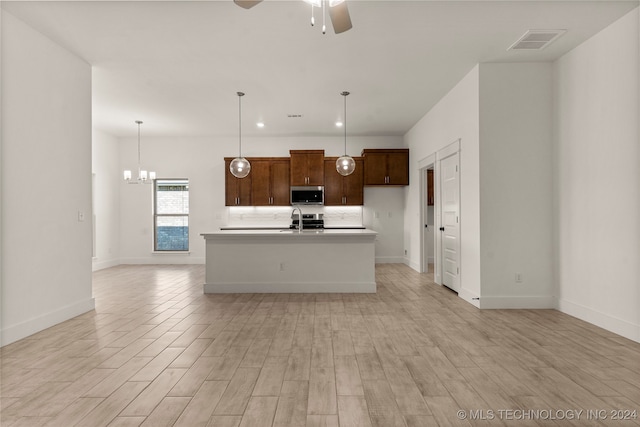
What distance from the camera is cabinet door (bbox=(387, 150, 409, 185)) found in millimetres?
8211

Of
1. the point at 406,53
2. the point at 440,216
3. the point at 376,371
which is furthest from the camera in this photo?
the point at 440,216

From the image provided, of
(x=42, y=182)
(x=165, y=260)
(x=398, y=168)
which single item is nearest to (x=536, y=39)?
(x=398, y=168)

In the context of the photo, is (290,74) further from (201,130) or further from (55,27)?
(201,130)

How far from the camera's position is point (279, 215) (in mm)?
8680

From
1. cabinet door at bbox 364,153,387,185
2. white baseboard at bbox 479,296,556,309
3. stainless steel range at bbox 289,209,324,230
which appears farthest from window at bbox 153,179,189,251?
white baseboard at bbox 479,296,556,309

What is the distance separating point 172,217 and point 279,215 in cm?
269

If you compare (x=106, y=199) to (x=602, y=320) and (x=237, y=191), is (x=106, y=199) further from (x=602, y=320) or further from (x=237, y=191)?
(x=602, y=320)

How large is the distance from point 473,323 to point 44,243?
15.4 feet

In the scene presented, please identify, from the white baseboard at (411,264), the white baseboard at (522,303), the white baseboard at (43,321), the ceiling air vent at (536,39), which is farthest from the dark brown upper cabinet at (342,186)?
the white baseboard at (43,321)

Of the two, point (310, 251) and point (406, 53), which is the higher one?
point (406, 53)

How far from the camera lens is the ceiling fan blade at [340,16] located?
7.71ft

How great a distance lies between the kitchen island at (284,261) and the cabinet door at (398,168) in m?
3.09

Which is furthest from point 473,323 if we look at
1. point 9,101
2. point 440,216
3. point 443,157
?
point 9,101

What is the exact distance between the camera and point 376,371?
2.66 metres
